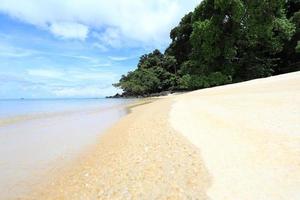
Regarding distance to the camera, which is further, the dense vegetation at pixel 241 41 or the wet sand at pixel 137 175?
the dense vegetation at pixel 241 41

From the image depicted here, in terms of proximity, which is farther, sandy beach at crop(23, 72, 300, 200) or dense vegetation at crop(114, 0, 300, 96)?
dense vegetation at crop(114, 0, 300, 96)

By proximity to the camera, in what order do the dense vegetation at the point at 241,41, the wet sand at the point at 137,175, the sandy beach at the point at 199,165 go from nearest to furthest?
1. the sandy beach at the point at 199,165
2. the wet sand at the point at 137,175
3. the dense vegetation at the point at 241,41

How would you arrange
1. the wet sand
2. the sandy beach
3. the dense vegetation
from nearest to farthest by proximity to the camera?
the sandy beach < the wet sand < the dense vegetation

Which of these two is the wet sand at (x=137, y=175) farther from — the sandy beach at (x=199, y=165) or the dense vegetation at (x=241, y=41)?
the dense vegetation at (x=241, y=41)

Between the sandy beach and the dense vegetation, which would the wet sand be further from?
the dense vegetation

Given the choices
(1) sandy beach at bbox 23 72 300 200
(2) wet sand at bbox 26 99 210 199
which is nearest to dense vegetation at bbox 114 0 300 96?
(1) sandy beach at bbox 23 72 300 200

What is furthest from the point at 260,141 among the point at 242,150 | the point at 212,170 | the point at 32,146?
the point at 32,146

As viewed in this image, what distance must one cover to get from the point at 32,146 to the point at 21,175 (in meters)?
3.42

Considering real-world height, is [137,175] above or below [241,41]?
below

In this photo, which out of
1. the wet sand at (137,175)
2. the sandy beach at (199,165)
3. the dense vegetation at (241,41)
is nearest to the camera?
the sandy beach at (199,165)

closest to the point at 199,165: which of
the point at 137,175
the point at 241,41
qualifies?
the point at 137,175

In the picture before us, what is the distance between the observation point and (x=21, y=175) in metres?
6.26

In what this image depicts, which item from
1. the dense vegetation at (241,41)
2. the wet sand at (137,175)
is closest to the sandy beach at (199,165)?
the wet sand at (137,175)

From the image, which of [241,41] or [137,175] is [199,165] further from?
[241,41]
